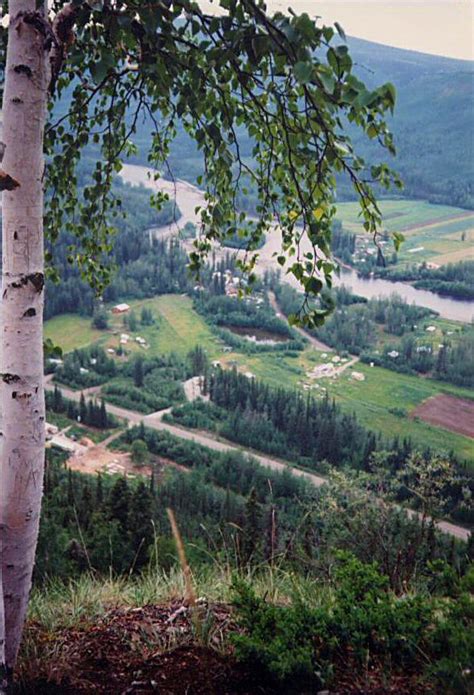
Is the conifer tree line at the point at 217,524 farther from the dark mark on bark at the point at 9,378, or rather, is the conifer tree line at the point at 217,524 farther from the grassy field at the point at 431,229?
the grassy field at the point at 431,229

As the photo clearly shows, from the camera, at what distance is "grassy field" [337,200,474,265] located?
207 feet

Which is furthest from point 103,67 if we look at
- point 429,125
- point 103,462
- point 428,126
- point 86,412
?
point 429,125

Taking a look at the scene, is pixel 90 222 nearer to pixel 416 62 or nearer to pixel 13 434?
pixel 13 434

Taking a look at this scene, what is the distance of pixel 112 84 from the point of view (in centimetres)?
302

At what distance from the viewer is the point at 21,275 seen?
6.93ft

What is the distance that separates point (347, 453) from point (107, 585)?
4093 centimetres

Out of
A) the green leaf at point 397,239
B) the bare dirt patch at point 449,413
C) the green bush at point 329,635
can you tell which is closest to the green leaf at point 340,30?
the green leaf at point 397,239

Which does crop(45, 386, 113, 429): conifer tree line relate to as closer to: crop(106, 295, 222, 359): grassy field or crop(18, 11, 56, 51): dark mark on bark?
crop(106, 295, 222, 359): grassy field

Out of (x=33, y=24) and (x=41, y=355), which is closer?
(x=33, y=24)

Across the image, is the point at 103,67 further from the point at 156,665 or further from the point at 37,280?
the point at 156,665

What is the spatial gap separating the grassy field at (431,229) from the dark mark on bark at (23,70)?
2401 inches

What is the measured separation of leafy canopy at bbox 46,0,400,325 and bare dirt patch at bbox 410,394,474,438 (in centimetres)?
4495

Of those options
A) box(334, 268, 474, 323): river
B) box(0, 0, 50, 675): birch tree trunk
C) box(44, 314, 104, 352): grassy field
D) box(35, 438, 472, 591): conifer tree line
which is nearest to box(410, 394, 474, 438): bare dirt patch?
box(334, 268, 474, 323): river

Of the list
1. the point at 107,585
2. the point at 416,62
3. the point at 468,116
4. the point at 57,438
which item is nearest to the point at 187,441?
the point at 57,438
